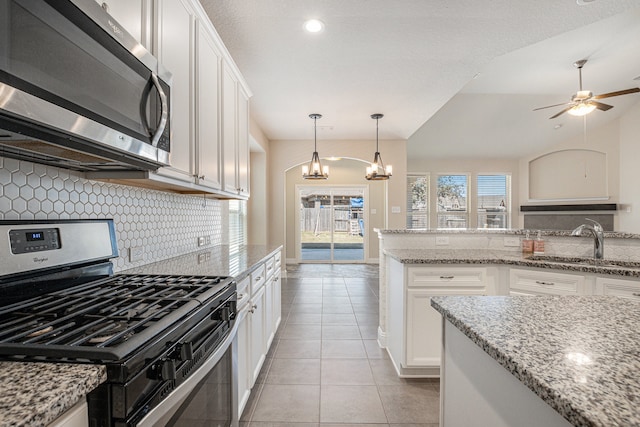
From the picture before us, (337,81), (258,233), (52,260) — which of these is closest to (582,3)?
(337,81)

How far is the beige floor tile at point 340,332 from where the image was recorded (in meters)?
3.08

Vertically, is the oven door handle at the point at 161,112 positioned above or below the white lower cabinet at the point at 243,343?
above

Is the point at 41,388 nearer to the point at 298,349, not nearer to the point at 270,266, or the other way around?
the point at 270,266

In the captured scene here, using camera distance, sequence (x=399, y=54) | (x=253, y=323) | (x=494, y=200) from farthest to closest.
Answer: (x=494, y=200) < (x=399, y=54) < (x=253, y=323)

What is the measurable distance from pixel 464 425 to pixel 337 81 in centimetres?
319

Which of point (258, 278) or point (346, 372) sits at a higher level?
point (258, 278)

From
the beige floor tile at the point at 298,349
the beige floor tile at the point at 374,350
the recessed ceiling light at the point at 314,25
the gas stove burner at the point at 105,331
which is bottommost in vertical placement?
the beige floor tile at the point at 374,350

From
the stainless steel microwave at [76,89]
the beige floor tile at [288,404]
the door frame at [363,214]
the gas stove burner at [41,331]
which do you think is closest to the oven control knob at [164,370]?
the gas stove burner at [41,331]

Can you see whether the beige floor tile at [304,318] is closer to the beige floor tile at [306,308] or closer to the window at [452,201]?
the beige floor tile at [306,308]

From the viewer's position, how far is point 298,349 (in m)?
2.79

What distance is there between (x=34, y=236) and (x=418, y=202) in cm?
786

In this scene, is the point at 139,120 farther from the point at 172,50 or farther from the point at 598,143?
the point at 598,143

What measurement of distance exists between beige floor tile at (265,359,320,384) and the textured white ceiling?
2694 mm

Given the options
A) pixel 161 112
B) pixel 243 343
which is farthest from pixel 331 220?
pixel 161 112
